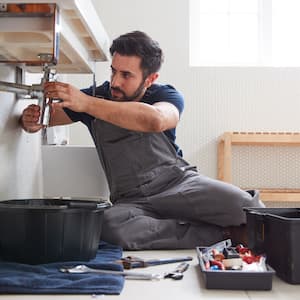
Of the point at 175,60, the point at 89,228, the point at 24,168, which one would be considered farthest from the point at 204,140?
the point at 89,228

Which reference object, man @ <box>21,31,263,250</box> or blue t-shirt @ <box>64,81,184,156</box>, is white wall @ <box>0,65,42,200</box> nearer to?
man @ <box>21,31,263,250</box>

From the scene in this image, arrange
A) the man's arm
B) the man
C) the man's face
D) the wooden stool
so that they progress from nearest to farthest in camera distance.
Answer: the man's arm, the man, the man's face, the wooden stool

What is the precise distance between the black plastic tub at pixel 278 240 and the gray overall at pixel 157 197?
283mm

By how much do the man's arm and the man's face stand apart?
0.17 m

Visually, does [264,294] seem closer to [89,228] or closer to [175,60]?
[89,228]

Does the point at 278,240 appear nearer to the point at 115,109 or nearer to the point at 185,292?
the point at 185,292

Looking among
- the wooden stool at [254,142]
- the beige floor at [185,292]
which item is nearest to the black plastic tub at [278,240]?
the beige floor at [185,292]

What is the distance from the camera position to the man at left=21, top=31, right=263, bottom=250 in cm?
129

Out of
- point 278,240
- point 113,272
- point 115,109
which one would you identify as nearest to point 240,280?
point 278,240

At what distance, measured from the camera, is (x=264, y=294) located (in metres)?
0.84

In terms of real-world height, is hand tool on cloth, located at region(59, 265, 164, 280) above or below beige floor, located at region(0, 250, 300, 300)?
above

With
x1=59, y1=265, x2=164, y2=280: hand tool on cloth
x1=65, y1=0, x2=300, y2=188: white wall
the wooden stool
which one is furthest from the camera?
x1=65, y1=0, x2=300, y2=188: white wall

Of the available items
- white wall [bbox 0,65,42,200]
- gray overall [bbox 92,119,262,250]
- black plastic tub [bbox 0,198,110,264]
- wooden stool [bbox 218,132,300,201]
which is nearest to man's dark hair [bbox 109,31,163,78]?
gray overall [bbox 92,119,262,250]

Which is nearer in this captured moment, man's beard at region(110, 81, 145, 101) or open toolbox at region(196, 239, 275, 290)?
open toolbox at region(196, 239, 275, 290)
